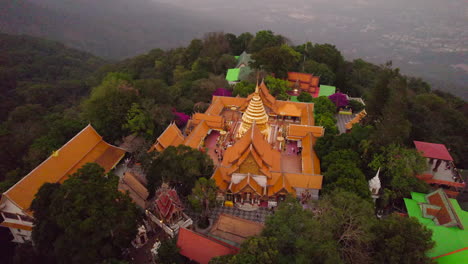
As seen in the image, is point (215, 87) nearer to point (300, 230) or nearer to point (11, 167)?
point (11, 167)

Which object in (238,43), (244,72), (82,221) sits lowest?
(244,72)

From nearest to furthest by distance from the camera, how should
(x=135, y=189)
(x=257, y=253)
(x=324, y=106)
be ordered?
(x=257, y=253), (x=135, y=189), (x=324, y=106)

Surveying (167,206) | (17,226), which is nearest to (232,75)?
(167,206)

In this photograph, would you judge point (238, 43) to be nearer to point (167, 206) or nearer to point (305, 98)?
point (305, 98)

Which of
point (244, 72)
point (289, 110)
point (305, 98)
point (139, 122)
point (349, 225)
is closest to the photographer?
point (349, 225)

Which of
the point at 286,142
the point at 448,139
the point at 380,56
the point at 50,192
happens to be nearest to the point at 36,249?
the point at 50,192

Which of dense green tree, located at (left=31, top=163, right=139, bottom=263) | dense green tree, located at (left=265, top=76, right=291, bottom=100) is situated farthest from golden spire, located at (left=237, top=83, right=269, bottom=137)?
dense green tree, located at (left=31, top=163, right=139, bottom=263)

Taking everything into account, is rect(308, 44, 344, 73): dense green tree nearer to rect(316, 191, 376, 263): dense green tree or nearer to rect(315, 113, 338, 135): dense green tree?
rect(315, 113, 338, 135): dense green tree
